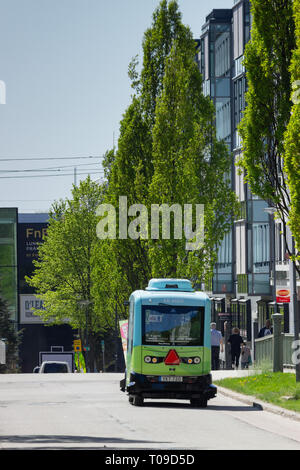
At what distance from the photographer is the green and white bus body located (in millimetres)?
23078

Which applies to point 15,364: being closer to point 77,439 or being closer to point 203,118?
point 203,118

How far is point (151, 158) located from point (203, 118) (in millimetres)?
3139

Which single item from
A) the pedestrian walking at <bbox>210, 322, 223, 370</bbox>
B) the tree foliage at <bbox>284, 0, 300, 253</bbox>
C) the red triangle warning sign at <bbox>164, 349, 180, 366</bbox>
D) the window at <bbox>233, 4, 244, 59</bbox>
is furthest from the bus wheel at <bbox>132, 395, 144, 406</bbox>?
the window at <bbox>233, 4, 244, 59</bbox>

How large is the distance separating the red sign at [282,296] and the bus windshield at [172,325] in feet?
88.3

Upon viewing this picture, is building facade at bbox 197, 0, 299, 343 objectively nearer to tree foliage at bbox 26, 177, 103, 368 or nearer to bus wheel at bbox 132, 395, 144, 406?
tree foliage at bbox 26, 177, 103, 368

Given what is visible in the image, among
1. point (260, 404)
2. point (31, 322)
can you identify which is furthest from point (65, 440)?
point (31, 322)

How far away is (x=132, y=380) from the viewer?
2308 centimetres

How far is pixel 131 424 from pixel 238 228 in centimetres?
4547

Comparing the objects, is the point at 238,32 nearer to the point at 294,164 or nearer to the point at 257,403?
the point at 294,164

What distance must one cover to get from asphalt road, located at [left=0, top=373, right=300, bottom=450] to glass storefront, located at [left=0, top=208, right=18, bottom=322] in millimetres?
74083

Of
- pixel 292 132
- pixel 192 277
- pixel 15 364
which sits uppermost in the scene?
pixel 292 132

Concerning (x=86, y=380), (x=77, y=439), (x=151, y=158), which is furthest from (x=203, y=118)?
(x=77, y=439)

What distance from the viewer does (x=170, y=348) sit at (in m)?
23.3

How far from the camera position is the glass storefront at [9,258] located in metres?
102
